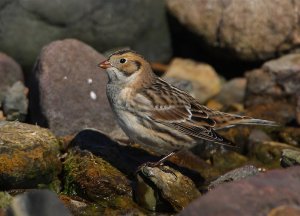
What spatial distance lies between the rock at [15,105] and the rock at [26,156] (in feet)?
5.35

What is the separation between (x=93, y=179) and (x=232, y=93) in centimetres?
392

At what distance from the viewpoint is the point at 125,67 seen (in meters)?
9.38

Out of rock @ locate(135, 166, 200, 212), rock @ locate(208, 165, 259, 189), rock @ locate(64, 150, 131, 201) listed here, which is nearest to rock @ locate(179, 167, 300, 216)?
rock @ locate(135, 166, 200, 212)

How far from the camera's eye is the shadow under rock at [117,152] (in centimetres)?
938

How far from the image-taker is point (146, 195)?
28.7ft

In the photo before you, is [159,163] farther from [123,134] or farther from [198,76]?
[198,76]

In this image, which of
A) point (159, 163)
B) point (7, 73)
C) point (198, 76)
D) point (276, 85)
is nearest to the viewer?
point (159, 163)

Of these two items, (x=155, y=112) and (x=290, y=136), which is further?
(x=290, y=136)

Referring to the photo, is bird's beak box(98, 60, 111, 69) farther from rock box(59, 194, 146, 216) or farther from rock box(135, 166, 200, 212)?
rock box(59, 194, 146, 216)

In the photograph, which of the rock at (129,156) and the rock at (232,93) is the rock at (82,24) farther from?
the rock at (129,156)

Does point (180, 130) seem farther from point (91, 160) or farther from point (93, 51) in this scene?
point (93, 51)

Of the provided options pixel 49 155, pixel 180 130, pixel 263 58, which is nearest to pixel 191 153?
pixel 180 130

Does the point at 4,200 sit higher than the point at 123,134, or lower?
higher

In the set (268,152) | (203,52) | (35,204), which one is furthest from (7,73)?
(35,204)
